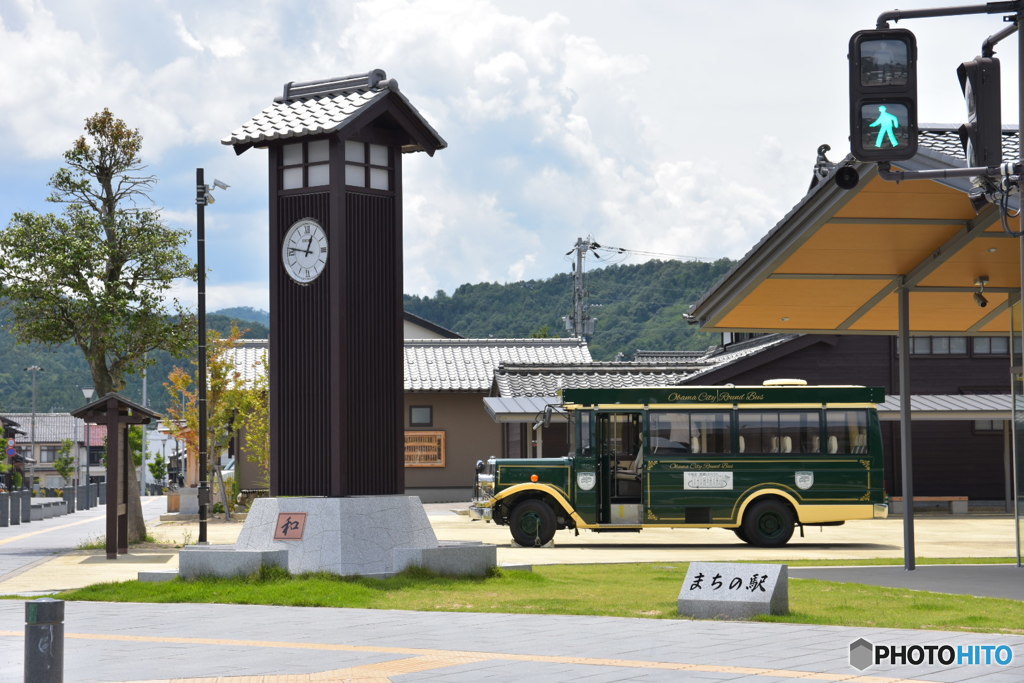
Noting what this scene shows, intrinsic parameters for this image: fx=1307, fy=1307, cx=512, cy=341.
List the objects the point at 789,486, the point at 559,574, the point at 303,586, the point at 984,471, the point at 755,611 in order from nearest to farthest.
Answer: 1. the point at 755,611
2. the point at 303,586
3. the point at 559,574
4. the point at 789,486
5. the point at 984,471

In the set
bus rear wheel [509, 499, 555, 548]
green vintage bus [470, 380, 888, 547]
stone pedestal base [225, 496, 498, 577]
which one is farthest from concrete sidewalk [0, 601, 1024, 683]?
green vintage bus [470, 380, 888, 547]

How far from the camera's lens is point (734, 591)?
12.1m

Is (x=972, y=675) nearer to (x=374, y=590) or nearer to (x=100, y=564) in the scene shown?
(x=374, y=590)

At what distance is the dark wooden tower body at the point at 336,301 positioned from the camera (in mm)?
16562

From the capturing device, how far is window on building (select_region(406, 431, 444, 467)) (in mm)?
44031

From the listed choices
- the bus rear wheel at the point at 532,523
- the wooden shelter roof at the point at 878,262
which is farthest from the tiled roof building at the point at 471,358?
the wooden shelter roof at the point at 878,262

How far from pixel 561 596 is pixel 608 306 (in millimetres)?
83056

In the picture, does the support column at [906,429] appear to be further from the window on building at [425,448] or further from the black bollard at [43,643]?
the window on building at [425,448]

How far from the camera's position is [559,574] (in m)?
17.9

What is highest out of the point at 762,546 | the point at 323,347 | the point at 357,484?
the point at 323,347

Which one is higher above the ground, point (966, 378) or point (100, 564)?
point (966, 378)

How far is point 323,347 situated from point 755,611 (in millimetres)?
7035

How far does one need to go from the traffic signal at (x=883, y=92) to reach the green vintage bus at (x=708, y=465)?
628 inches

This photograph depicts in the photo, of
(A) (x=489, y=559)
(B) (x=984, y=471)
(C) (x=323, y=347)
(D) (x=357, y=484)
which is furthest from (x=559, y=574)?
(B) (x=984, y=471)
